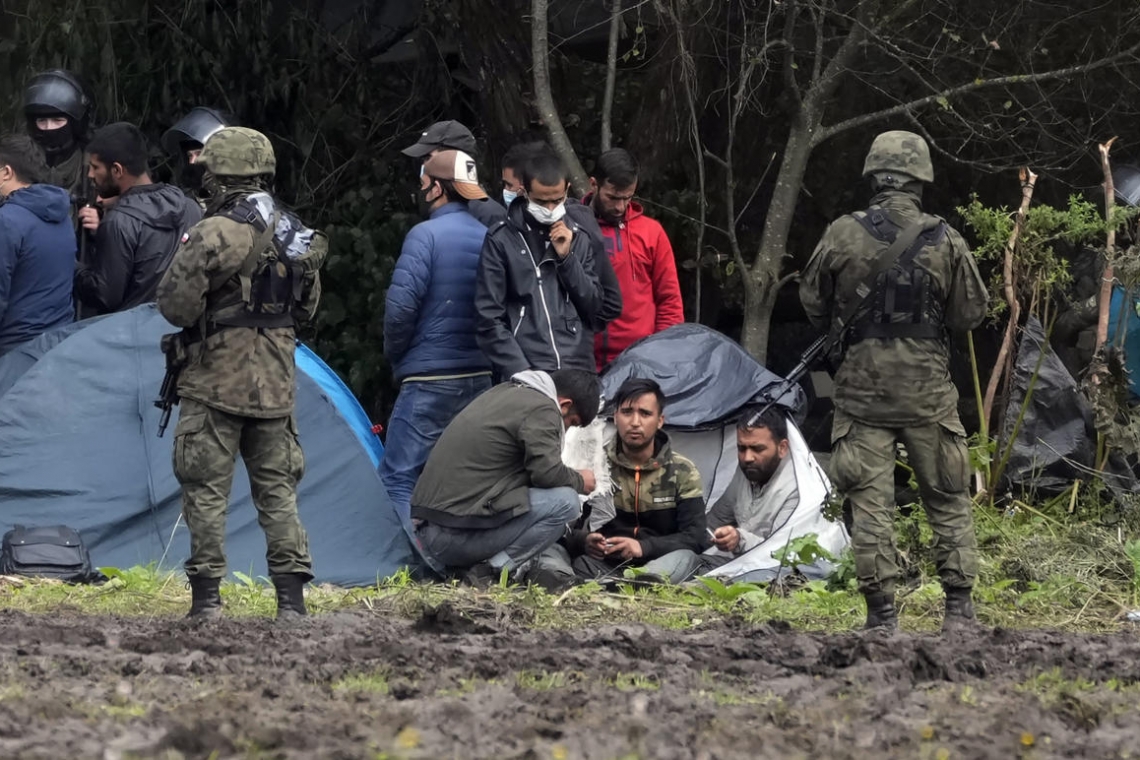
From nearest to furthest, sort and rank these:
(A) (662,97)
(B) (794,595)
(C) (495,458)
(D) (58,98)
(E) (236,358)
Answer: (E) (236,358) → (B) (794,595) → (C) (495,458) → (D) (58,98) → (A) (662,97)

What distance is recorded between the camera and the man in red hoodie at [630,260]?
316 inches

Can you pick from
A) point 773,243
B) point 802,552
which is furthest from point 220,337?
point 773,243

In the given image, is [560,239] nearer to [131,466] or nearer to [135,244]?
[135,244]

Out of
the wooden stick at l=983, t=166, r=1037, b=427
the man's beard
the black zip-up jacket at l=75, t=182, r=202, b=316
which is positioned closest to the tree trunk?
the wooden stick at l=983, t=166, r=1037, b=427

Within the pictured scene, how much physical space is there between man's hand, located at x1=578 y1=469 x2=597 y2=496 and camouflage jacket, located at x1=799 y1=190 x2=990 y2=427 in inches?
63.4

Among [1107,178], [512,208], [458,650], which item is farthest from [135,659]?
[1107,178]

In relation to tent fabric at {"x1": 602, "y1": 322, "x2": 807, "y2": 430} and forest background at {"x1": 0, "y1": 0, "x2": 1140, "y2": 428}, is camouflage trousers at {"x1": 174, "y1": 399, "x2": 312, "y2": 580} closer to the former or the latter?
tent fabric at {"x1": 602, "y1": 322, "x2": 807, "y2": 430}

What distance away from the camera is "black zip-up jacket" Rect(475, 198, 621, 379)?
24.5 ft

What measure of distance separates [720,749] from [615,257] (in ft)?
15.0

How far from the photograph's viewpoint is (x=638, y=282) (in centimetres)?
825

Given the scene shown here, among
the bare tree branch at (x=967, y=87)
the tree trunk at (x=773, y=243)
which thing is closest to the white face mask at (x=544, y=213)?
the tree trunk at (x=773, y=243)

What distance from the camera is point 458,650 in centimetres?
511

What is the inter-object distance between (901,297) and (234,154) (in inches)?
87.6

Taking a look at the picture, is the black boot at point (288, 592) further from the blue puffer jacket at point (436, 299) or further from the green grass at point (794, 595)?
the blue puffer jacket at point (436, 299)
